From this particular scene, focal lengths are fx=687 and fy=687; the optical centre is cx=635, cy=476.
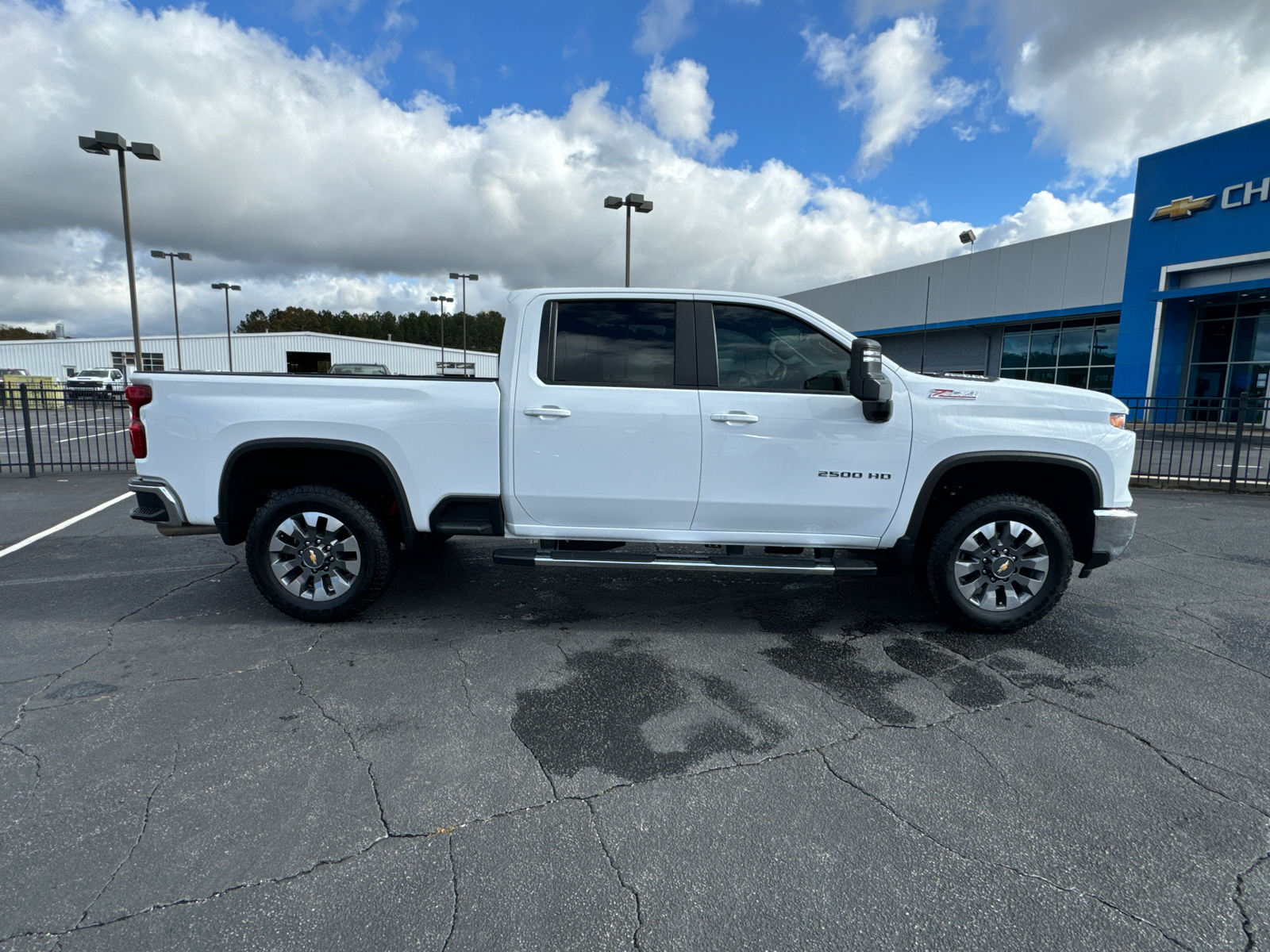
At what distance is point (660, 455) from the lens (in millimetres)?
4074

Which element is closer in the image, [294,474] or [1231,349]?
[294,474]

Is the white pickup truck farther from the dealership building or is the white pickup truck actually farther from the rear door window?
the dealership building

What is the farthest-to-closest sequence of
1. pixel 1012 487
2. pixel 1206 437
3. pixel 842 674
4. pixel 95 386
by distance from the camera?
pixel 95 386 < pixel 1206 437 < pixel 1012 487 < pixel 842 674

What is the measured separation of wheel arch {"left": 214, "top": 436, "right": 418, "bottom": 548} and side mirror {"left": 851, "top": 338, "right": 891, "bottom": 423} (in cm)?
273

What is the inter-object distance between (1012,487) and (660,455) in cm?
230

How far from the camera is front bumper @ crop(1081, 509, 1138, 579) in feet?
13.4

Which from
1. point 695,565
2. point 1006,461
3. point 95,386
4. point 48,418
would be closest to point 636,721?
point 695,565

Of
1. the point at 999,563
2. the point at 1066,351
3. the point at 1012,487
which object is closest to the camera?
the point at 999,563

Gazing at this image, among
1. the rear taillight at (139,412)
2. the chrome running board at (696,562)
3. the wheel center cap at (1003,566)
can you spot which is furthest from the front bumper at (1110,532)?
Answer: the rear taillight at (139,412)

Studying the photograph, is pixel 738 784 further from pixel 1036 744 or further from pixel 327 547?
pixel 327 547

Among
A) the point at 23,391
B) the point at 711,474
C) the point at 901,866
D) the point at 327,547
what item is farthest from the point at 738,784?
the point at 23,391

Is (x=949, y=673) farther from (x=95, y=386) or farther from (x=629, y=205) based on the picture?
(x=95, y=386)

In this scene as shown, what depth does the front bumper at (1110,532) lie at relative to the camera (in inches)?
161

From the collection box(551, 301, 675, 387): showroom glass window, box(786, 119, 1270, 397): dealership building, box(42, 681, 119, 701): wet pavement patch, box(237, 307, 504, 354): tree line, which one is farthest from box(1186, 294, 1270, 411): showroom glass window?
box(237, 307, 504, 354): tree line
